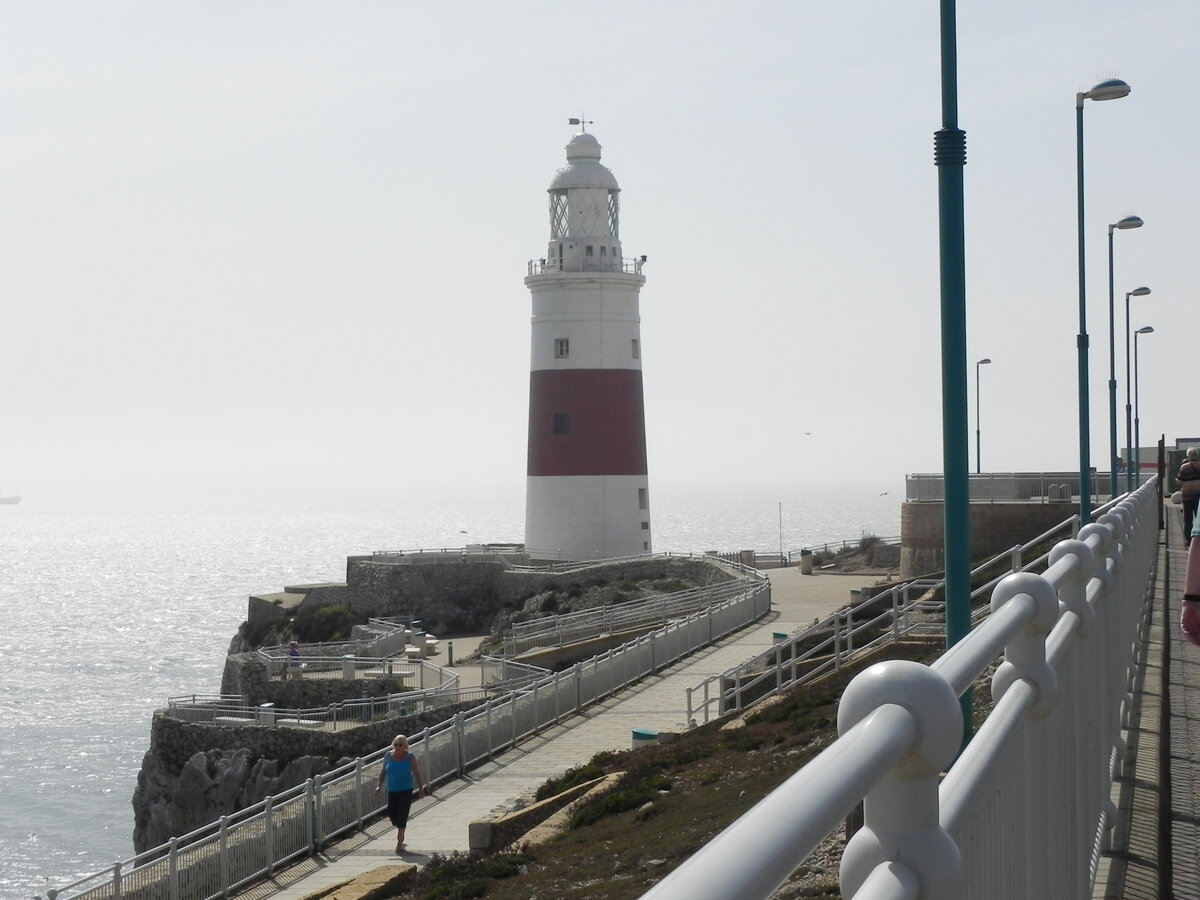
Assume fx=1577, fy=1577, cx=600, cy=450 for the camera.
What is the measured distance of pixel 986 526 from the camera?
3956cm

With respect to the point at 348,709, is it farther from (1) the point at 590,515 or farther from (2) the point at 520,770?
(1) the point at 590,515

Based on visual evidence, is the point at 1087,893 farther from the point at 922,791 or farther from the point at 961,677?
the point at 922,791

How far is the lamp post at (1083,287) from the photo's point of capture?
22.6 meters

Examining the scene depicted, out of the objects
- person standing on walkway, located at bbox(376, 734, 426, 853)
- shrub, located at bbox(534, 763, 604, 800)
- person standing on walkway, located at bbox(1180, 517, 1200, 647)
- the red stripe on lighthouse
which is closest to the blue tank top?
person standing on walkway, located at bbox(376, 734, 426, 853)

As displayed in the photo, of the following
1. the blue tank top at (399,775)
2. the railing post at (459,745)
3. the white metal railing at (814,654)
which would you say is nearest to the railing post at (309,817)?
the blue tank top at (399,775)

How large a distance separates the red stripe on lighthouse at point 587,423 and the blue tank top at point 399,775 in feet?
116

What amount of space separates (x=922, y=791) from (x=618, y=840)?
1097cm

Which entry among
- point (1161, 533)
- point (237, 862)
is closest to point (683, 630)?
point (1161, 533)

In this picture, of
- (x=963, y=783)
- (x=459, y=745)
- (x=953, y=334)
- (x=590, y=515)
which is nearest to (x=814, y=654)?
(x=459, y=745)

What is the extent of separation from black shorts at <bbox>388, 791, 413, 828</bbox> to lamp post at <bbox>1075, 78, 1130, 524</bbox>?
34.4 feet

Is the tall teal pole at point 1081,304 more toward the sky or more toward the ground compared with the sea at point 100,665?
more toward the sky

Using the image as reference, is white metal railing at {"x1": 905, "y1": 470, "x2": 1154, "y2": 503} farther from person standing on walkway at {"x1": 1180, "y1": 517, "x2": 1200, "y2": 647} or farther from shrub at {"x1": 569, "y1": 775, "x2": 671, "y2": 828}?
person standing on walkway at {"x1": 1180, "y1": 517, "x2": 1200, "y2": 647}

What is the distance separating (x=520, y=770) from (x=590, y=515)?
102ft

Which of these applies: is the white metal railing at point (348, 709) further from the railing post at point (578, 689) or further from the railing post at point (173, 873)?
the railing post at point (173, 873)
